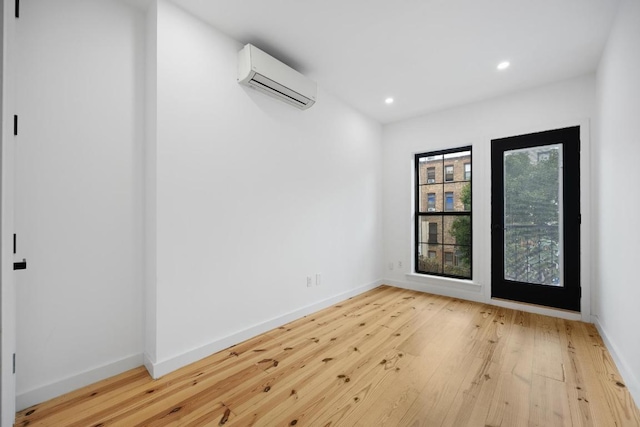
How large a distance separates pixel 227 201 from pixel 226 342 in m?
1.22

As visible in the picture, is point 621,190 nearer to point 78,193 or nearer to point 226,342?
point 226,342

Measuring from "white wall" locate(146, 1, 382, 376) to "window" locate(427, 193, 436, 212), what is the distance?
5.41 ft

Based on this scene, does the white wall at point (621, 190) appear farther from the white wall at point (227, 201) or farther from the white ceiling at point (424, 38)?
the white wall at point (227, 201)

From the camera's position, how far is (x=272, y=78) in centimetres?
251

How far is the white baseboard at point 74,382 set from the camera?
5.25 feet

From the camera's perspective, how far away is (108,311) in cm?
192

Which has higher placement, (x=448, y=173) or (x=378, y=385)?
(x=448, y=173)

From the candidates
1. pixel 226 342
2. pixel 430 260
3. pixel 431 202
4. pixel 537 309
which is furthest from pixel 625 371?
pixel 226 342

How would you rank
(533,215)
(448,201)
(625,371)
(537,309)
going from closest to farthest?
(625,371)
(537,309)
(533,215)
(448,201)

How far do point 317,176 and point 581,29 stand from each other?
2.74m

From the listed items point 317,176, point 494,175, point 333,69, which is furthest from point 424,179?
point 333,69

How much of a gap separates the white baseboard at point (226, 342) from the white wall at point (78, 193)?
258mm

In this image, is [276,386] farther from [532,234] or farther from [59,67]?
[532,234]

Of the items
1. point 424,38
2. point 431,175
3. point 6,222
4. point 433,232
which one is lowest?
point 433,232
